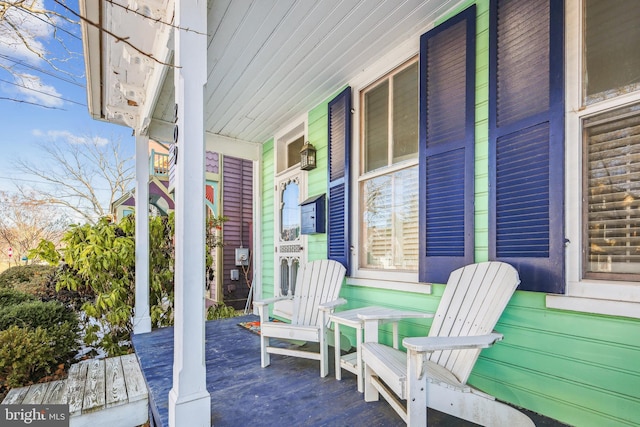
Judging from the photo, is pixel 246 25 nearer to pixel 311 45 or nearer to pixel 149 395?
pixel 311 45

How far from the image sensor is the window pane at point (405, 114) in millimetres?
2584

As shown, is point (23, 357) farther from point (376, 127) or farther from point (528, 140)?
point (528, 140)

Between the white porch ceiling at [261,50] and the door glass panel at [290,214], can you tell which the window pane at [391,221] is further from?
the door glass panel at [290,214]

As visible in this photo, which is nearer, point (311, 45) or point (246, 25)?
point (246, 25)

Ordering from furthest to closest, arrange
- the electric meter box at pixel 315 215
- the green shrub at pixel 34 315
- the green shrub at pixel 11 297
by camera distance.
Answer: the electric meter box at pixel 315 215 → the green shrub at pixel 11 297 → the green shrub at pixel 34 315

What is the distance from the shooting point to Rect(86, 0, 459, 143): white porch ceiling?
7.09 ft

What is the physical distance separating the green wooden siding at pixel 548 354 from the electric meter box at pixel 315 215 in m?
1.33

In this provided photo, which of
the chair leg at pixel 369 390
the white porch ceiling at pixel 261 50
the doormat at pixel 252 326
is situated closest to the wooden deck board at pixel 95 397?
the doormat at pixel 252 326

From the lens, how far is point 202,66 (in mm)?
1706

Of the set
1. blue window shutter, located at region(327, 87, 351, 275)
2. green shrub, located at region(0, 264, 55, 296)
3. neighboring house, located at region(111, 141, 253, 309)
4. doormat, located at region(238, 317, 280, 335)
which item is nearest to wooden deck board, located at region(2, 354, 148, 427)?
doormat, located at region(238, 317, 280, 335)

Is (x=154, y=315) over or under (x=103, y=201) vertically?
under

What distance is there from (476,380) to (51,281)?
5270 millimetres

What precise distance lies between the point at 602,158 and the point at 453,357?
1296 millimetres

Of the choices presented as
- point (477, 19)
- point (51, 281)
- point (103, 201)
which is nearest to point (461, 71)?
point (477, 19)
